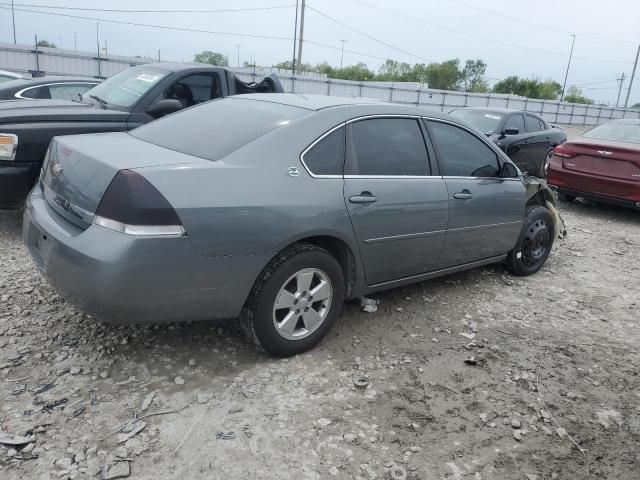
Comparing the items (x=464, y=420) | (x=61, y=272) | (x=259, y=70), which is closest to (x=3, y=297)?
(x=61, y=272)

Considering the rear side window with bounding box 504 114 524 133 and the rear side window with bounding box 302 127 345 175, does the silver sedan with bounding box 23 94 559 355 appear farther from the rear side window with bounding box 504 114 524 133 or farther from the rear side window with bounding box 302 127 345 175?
the rear side window with bounding box 504 114 524 133

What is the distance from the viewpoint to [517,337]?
3816 mm

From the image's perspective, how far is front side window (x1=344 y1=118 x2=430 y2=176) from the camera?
11.1ft

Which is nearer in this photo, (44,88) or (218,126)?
(218,126)

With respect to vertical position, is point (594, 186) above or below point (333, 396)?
above

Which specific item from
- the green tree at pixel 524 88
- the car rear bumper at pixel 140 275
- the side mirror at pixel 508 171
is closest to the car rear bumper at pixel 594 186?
the side mirror at pixel 508 171

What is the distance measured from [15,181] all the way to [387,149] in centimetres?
324

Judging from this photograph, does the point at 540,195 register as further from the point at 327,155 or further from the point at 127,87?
the point at 127,87

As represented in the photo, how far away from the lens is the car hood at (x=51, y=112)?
15.3 feet

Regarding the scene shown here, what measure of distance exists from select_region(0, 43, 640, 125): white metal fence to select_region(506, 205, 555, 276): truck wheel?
1687cm

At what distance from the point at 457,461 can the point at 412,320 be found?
4.87ft

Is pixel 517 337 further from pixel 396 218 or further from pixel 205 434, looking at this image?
pixel 205 434

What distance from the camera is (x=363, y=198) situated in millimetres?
3311

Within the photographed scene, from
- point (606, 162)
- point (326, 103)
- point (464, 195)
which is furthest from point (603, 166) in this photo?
point (326, 103)
